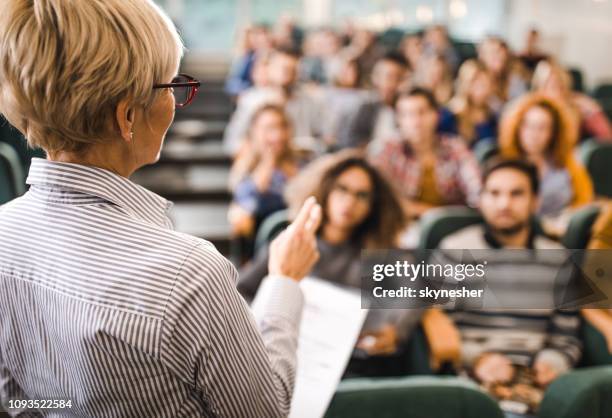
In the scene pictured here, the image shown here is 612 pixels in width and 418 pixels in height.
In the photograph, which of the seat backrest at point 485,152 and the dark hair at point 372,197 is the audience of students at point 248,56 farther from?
the dark hair at point 372,197

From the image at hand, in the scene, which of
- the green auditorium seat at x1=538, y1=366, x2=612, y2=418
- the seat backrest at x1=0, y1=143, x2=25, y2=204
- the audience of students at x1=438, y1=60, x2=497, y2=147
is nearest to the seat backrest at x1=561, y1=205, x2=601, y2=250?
the green auditorium seat at x1=538, y1=366, x2=612, y2=418

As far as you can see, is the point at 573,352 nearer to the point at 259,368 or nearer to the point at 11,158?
the point at 259,368

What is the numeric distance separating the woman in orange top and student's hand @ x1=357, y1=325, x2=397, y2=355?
119cm

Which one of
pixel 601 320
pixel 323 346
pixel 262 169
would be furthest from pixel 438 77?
pixel 323 346

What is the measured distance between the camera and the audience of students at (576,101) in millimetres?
2914

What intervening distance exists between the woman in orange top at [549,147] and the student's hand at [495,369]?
3.99 ft

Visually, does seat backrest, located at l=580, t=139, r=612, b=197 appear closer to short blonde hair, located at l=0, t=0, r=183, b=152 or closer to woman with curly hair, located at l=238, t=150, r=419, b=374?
woman with curly hair, located at l=238, t=150, r=419, b=374

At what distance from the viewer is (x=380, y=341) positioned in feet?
4.10

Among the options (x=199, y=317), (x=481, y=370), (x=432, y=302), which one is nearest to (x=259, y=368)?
(x=199, y=317)

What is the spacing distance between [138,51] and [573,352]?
1.08 m

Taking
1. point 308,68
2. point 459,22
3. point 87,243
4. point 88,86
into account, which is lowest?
point 87,243

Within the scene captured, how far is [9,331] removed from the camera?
55 centimetres

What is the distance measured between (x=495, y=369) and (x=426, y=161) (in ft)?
4.61
